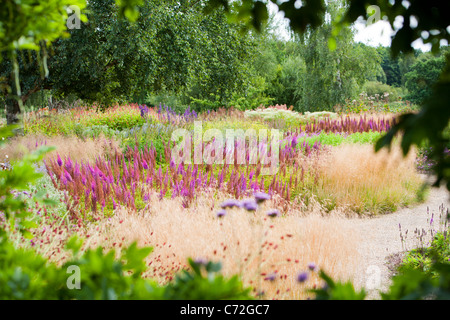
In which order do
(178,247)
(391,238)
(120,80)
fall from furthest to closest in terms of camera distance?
(120,80)
(391,238)
(178,247)

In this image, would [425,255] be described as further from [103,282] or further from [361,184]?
[103,282]

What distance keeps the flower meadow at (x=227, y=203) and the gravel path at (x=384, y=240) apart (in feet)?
0.71

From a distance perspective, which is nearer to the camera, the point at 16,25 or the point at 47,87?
the point at 16,25

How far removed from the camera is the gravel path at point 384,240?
3592 mm

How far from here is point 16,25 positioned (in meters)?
1.42

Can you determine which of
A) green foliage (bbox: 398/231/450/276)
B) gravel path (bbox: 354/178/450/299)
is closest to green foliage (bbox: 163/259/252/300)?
gravel path (bbox: 354/178/450/299)

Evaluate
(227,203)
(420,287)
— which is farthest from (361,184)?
(420,287)

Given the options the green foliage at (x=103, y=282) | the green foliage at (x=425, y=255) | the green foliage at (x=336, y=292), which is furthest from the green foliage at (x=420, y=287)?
the green foliage at (x=425, y=255)

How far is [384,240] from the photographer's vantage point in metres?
4.73

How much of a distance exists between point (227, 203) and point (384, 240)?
3593 millimetres
